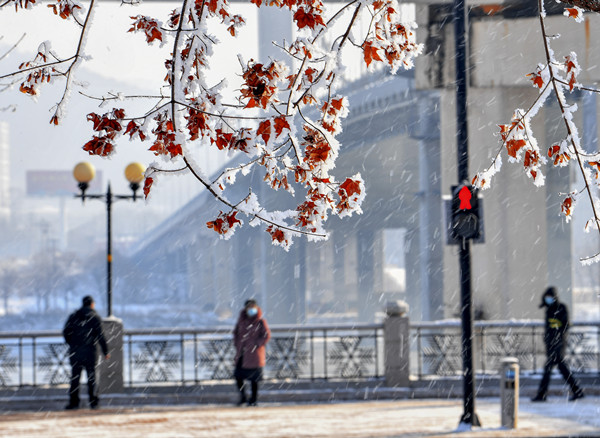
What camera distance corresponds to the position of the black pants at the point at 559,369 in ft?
43.1

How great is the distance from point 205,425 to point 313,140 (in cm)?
812

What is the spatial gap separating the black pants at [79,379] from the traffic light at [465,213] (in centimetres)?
547

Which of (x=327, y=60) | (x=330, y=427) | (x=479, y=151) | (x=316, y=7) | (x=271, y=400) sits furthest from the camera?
(x=479, y=151)

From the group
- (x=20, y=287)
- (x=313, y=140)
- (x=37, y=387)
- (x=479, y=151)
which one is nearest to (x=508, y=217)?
(x=479, y=151)

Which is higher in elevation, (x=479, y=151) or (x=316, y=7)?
(x=479, y=151)

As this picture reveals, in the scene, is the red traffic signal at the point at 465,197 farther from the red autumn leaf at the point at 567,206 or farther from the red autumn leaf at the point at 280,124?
the red autumn leaf at the point at 280,124

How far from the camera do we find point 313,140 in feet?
15.6

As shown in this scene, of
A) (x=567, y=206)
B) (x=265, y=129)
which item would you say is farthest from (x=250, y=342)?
(x=265, y=129)

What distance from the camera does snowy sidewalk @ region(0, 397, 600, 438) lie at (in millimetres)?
11414

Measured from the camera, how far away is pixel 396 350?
14.8 metres

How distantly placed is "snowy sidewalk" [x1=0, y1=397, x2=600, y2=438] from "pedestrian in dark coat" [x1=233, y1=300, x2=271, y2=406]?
55cm

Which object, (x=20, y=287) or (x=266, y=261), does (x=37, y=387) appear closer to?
(x=266, y=261)

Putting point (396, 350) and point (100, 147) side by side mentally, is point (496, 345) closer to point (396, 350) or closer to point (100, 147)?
point (396, 350)

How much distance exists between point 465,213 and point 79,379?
19.7 ft
